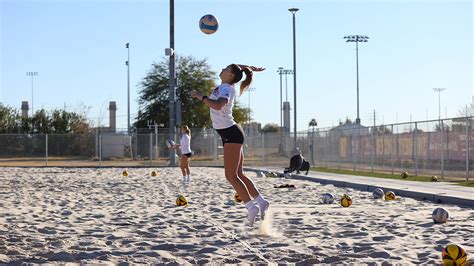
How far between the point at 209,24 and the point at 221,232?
40.9 ft

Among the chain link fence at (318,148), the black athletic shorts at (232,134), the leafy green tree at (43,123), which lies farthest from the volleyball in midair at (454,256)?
the leafy green tree at (43,123)

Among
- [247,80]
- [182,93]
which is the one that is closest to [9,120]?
[182,93]

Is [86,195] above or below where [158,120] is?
below

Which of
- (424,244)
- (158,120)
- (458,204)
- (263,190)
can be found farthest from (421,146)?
(158,120)

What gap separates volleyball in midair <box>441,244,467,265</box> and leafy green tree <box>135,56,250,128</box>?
4899cm

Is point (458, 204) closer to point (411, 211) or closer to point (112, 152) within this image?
point (411, 211)

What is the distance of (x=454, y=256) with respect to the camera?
18.6 ft

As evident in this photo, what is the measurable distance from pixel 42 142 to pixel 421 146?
28.1 metres

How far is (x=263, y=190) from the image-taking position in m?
16.1

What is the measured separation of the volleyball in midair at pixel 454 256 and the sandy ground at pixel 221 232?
41 centimetres

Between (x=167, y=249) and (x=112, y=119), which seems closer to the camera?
(x=167, y=249)

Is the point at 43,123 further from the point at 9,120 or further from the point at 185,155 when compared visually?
the point at 185,155

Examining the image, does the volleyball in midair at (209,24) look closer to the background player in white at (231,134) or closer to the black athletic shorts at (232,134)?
the background player in white at (231,134)

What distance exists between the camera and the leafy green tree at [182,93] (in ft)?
181
